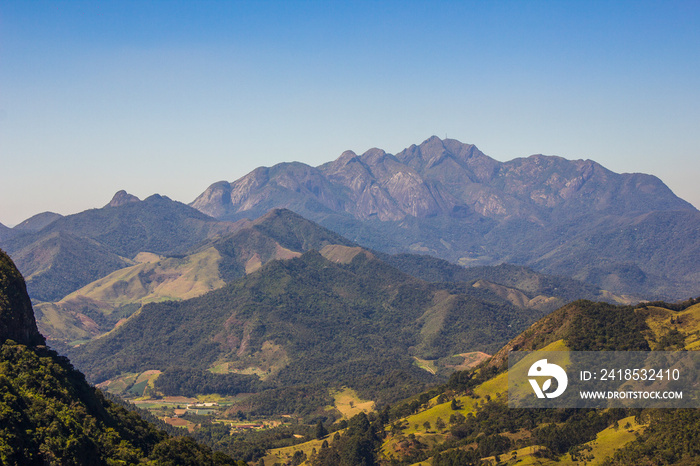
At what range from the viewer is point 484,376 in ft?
605

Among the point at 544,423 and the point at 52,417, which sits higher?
the point at 52,417

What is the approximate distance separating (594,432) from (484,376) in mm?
48940

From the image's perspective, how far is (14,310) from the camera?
332 feet

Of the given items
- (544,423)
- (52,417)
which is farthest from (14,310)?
(544,423)

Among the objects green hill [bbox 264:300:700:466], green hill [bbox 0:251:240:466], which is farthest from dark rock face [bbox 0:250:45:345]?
green hill [bbox 264:300:700:466]

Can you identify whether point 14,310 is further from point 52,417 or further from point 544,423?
point 544,423

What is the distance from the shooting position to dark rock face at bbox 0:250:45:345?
9881cm

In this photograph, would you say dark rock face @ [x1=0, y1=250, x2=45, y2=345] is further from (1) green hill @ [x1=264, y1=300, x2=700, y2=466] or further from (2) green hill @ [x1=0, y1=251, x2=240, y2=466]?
(1) green hill @ [x1=264, y1=300, x2=700, y2=466]

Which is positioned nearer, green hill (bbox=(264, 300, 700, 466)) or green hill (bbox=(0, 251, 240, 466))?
green hill (bbox=(0, 251, 240, 466))

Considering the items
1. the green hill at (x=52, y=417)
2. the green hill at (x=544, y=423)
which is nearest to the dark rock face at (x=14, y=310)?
the green hill at (x=52, y=417)

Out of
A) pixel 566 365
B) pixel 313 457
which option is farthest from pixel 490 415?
pixel 313 457

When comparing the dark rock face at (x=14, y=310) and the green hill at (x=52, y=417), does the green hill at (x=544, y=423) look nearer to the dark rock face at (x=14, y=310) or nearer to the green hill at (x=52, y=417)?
the green hill at (x=52, y=417)

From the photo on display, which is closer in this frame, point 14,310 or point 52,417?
point 52,417

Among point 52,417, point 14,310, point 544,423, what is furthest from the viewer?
point 544,423
